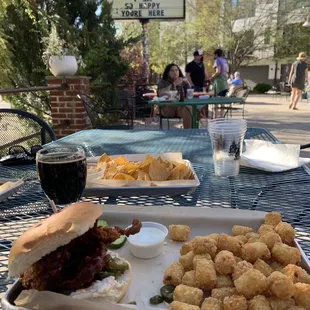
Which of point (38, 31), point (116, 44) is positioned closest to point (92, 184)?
point (38, 31)

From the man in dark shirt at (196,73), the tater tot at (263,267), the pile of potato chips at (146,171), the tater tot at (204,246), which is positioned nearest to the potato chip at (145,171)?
the pile of potato chips at (146,171)

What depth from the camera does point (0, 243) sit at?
101cm

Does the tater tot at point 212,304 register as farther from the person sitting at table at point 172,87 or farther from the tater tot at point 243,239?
the person sitting at table at point 172,87

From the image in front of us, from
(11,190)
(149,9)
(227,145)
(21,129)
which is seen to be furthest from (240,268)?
(149,9)

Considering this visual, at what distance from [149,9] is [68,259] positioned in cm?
996

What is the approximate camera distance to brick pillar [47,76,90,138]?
A: 15.9 feet

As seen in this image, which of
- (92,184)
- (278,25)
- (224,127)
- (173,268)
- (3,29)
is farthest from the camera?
(278,25)

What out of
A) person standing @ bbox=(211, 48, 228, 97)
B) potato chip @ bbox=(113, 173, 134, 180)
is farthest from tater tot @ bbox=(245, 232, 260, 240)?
person standing @ bbox=(211, 48, 228, 97)

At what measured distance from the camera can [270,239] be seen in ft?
2.95

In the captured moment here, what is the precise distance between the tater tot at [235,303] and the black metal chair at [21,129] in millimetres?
2352

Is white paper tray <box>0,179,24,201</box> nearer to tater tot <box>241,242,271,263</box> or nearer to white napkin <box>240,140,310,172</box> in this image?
tater tot <box>241,242,271,263</box>

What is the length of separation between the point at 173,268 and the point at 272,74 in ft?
107

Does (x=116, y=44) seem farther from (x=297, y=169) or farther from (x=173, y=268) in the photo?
(x=173, y=268)

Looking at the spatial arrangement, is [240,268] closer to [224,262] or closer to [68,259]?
[224,262]
